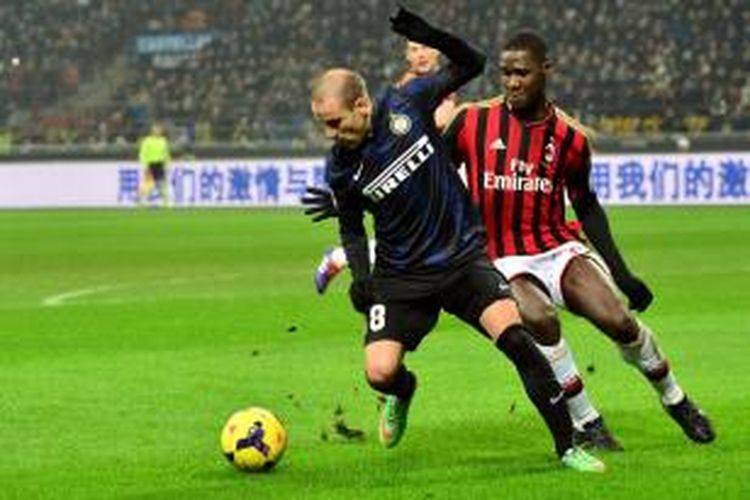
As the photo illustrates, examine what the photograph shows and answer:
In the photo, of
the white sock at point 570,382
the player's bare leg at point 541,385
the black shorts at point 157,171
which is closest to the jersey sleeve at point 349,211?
the player's bare leg at point 541,385

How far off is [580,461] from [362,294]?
130 cm

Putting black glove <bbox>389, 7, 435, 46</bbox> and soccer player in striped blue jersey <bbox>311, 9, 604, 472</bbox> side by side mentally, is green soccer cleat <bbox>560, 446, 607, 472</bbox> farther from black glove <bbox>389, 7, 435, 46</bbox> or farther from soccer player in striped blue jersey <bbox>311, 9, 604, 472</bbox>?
black glove <bbox>389, 7, 435, 46</bbox>

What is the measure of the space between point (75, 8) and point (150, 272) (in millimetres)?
32245

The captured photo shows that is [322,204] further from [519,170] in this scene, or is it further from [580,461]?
[580,461]

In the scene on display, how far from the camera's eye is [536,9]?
1852 inches

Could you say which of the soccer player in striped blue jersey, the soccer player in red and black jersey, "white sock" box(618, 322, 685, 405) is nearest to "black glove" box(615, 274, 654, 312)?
the soccer player in red and black jersey

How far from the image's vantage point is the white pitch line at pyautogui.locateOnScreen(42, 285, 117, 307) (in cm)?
1848

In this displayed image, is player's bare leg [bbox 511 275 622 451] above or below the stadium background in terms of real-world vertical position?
above

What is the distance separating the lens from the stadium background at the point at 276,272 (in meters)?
8.49

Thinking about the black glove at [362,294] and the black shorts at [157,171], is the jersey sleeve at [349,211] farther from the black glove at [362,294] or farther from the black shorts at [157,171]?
the black shorts at [157,171]

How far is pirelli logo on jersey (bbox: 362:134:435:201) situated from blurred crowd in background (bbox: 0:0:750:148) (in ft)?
112

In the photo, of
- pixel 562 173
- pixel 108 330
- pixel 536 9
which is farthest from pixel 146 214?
pixel 562 173

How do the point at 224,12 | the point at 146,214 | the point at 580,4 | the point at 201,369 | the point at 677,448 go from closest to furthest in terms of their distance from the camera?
the point at 677,448
the point at 201,369
the point at 146,214
the point at 580,4
the point at 224,12

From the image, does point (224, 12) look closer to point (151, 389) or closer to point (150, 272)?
point (150, 272)
